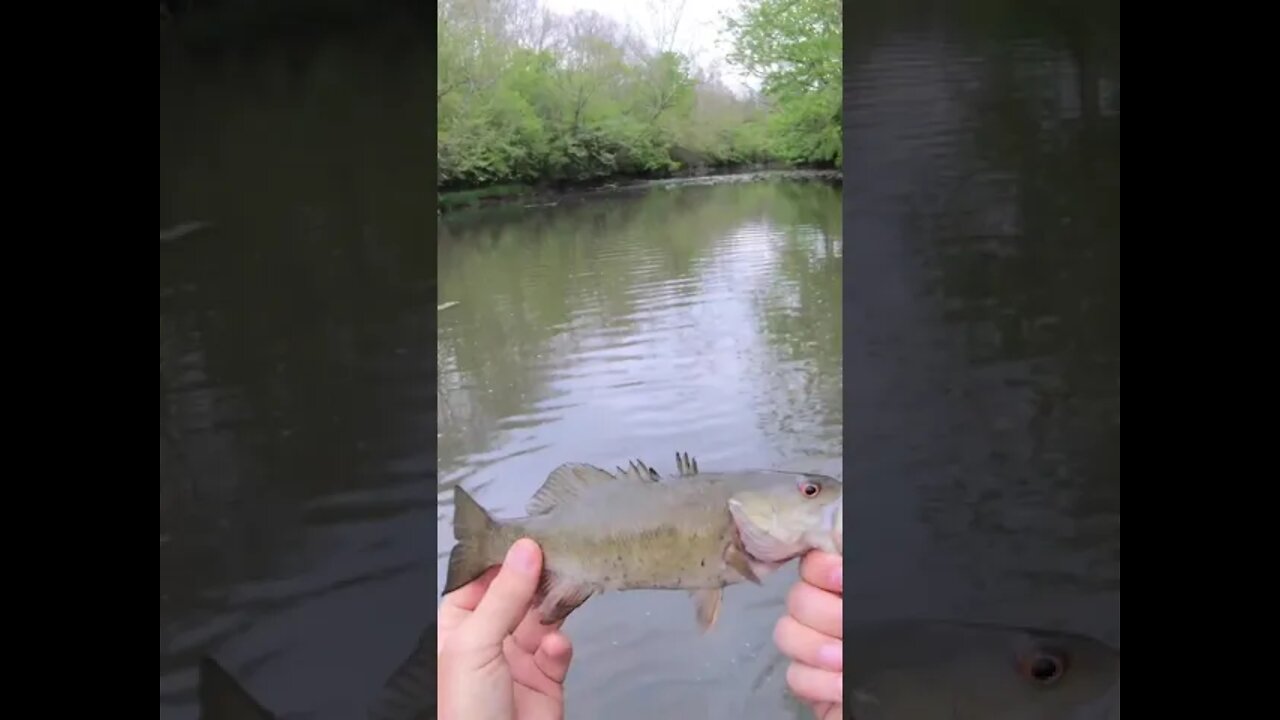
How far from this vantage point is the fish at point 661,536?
3.05 feet

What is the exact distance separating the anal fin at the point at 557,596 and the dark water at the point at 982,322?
11.1 inches

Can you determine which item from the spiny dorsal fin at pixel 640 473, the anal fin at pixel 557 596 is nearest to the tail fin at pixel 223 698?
the anal fin at pixel 557 596

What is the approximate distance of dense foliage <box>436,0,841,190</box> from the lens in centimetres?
101

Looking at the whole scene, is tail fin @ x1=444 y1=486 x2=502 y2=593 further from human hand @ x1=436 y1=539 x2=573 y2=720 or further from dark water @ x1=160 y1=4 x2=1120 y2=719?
dark water @ x1=160 y1=4 x2=1120 y2=719

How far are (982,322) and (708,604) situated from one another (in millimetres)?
391

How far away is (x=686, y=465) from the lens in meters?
1.03

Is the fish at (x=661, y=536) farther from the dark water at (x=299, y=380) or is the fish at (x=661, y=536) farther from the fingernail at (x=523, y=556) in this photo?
the dark water at (x=299, y=380)

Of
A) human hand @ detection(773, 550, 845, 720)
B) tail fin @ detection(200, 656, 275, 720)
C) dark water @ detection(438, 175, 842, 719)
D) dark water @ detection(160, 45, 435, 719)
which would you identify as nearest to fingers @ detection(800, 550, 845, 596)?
human hand @ detection(773, 550, 845, 720)

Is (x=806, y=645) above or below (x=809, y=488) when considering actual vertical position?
below

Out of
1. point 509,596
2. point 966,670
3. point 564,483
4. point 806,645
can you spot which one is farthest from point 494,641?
point 966,670

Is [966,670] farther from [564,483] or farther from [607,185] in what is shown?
[607,185]
